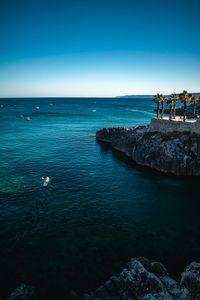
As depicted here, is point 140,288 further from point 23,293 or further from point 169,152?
point 169,152

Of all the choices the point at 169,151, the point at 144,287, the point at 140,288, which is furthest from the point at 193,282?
the point at 169,151

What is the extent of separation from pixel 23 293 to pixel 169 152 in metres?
41.9

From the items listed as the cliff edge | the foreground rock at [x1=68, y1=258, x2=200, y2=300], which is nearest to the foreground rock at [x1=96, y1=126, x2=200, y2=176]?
the cliff edge

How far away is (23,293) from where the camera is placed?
1712 centimetres

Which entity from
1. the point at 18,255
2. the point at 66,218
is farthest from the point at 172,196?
the point at 18,255

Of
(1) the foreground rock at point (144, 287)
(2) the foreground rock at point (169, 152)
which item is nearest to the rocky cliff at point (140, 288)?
(1) the foreground rock at point (144, 287)

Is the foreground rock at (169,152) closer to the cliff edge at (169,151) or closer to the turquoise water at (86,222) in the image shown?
the cliff edge at (169,151)

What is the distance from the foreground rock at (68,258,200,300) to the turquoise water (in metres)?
2.04

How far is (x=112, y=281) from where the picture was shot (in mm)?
18719

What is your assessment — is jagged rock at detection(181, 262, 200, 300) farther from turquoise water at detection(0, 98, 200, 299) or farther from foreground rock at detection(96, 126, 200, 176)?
foreground rock at detection(96, 126, 200, 176)

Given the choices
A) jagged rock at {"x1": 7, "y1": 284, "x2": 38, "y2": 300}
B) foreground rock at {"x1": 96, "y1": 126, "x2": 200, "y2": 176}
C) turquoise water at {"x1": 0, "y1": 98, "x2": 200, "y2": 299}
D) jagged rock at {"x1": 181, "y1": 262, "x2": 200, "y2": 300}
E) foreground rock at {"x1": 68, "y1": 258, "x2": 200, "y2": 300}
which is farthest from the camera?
foreground rock at {"x1": 96, "y1": 126, "x2": 200, "y2": 176}

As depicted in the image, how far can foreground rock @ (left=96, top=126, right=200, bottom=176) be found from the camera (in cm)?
4553

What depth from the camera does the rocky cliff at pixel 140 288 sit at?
1661 cm

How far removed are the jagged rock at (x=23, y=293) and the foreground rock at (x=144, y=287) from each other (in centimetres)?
388
